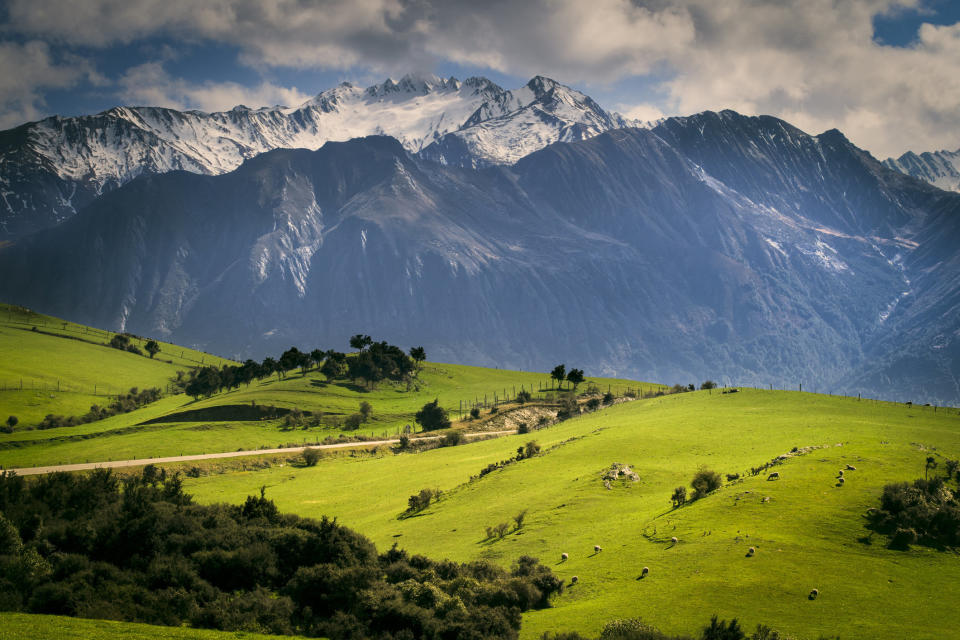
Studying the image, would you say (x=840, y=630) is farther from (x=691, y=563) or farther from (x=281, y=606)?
(x=281, y=606)

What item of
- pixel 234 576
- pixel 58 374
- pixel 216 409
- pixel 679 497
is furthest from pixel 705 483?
pixel 58 374

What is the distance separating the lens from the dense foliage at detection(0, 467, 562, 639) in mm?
25469

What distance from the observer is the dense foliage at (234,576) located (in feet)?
83.6

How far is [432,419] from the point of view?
121562 mm

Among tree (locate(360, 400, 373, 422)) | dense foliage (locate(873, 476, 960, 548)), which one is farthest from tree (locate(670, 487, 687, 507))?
tree (locate(360, 400, 373, 422))

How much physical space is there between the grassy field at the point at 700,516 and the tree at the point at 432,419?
149 ft

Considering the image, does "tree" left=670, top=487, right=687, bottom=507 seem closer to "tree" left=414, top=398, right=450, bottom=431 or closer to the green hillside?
the green hillside

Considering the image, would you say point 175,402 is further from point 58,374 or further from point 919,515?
point 919,515

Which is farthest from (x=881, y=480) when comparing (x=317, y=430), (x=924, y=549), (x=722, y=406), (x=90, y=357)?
(x=90, y=357)

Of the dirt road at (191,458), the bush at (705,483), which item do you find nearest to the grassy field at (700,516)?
the bush at (705,483)

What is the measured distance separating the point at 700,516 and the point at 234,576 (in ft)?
76.9

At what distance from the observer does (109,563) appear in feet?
96.7

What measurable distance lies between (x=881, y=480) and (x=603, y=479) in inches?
677

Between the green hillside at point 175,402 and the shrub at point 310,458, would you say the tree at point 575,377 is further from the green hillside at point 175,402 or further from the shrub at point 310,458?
the shrub at point 310,458
